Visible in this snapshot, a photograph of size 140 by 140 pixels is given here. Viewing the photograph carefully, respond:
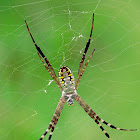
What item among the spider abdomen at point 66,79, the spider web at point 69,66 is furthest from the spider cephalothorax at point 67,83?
the spider web at point 69,66

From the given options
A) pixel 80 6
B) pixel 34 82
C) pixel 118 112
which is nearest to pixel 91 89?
pixel 118 112

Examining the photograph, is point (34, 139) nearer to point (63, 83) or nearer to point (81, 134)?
point (81, 134)

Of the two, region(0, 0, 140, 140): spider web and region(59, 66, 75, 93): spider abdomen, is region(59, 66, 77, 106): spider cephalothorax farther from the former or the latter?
region(0, 0, 140, 140): spider web

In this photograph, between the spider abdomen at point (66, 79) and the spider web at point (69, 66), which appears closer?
the spider abdomen at point (66, 79)

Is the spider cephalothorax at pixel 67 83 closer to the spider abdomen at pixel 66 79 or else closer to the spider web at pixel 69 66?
the spider abdomen at pixel 66 79

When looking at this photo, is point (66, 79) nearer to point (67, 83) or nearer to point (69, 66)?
point (67, 83)

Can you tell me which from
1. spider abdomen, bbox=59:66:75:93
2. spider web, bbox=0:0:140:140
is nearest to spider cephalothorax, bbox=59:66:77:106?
spider abdomen, bbox=59:66:75:93
